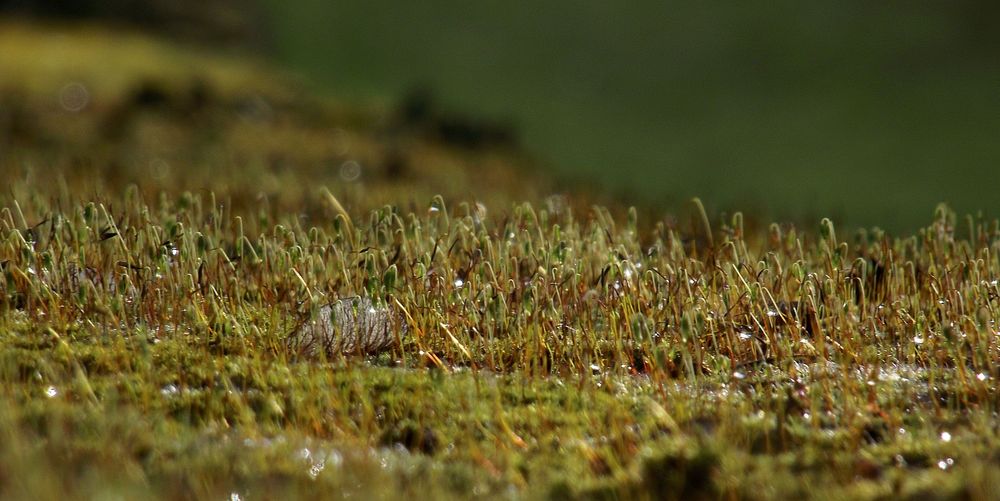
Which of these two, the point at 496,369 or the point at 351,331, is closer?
the point at 496,369

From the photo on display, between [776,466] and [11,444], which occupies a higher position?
[776,466]

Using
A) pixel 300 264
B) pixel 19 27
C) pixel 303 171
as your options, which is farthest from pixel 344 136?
pixel 300 264

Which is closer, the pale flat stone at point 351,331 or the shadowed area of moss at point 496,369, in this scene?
the shadowed area of moss at point 496,369

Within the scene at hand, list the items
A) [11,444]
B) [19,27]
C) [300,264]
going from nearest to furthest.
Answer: [11,444] → [300,264] → [19,27]

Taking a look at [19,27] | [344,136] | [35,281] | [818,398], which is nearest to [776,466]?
[818,398]

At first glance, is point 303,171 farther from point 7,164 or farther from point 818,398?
point 818,398

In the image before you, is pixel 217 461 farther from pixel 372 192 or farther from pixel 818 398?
pixel 372 192

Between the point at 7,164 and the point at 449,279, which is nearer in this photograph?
the point at 449,279

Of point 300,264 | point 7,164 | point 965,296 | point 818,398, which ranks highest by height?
point 965,296

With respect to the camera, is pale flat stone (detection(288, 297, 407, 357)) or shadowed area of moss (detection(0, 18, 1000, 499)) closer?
shadowed area of moss (detection(0, 18, 1000, 499))

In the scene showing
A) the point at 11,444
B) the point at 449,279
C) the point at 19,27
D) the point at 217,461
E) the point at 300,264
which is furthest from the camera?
the point at 19,27
